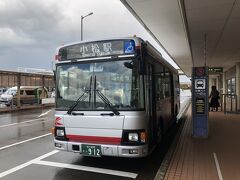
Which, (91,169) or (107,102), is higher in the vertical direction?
(107,102)

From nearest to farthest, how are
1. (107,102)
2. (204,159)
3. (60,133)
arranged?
1. (107,102)
2. (60,133)
3. (204,159)

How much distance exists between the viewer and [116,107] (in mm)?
6258

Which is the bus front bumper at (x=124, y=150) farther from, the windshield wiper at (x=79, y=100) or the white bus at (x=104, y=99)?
the windshield wiper at (x=79, y=100)

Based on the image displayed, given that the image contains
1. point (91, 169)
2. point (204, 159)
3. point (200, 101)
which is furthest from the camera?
point (200, 101)

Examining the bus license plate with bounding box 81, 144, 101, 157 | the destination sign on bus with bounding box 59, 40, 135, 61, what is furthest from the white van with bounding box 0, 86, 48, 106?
the bus license plate with bounding box 81, 144, 101, 157

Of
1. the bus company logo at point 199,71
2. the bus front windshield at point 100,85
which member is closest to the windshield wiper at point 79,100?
the bus front windshield at point 100,85

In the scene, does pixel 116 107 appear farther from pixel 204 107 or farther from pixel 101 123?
pixel 204 107

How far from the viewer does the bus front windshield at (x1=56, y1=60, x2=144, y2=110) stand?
20.5 feet

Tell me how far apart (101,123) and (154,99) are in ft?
6.46

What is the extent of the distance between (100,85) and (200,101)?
5.19 metres

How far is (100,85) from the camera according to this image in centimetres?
652

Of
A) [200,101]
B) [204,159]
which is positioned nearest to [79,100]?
[204,159]

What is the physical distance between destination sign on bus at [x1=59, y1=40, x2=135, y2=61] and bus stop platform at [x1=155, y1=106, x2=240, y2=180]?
2.80 meters

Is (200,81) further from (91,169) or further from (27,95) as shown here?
(27,95)
